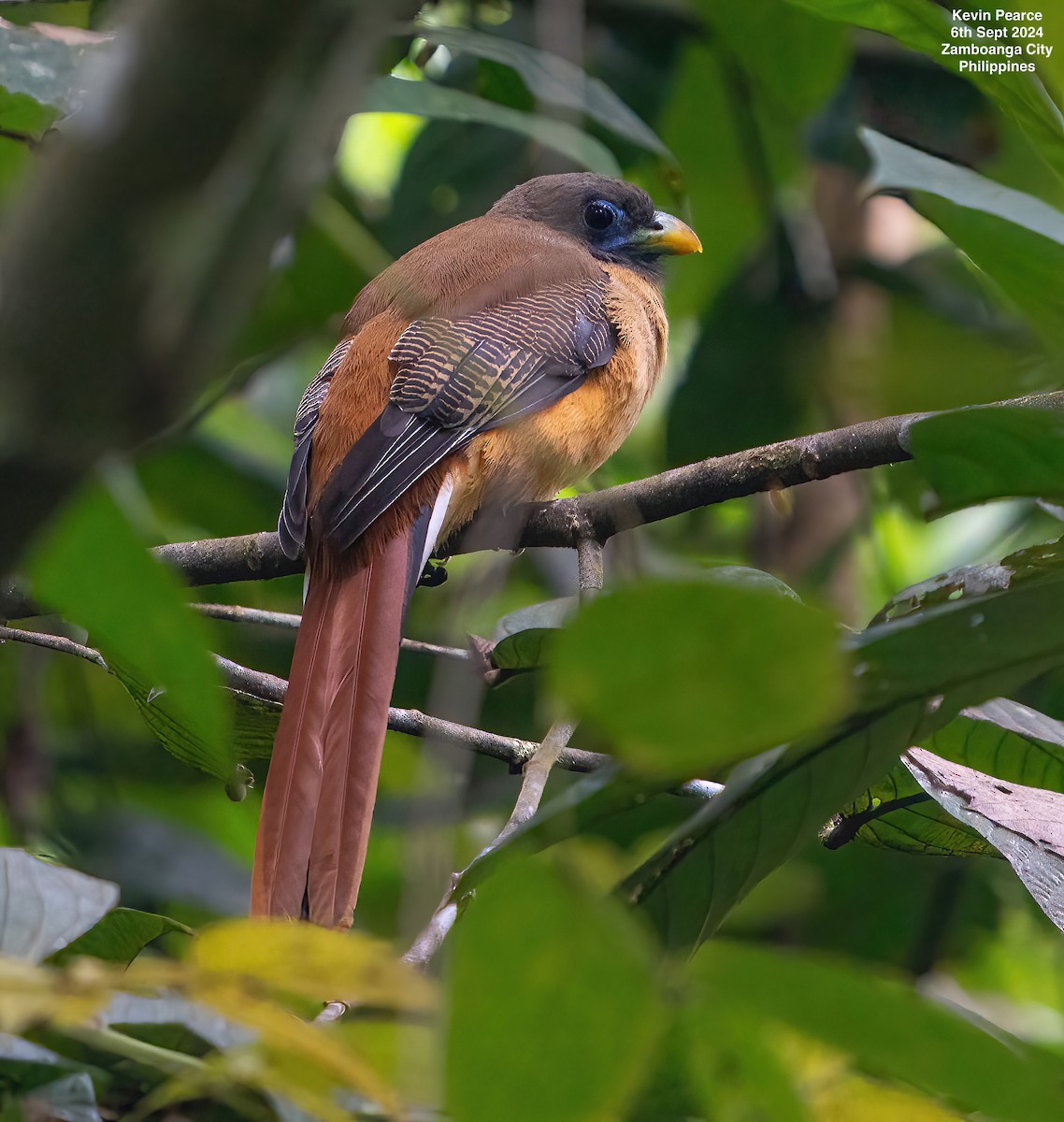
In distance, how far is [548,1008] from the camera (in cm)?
58

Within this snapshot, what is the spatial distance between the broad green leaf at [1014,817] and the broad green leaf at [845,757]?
292mm

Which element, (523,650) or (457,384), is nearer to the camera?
(523,650)

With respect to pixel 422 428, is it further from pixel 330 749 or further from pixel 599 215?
pixel 599 215

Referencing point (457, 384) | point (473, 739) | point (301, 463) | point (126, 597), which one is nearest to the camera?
point (126, 597)

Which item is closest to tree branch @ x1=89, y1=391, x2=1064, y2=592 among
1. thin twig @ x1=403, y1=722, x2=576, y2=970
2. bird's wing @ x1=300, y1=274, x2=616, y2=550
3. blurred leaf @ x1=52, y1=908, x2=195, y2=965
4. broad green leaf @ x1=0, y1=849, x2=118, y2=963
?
bird's wing @ x1=300, y1=274, x2=616, y2=550

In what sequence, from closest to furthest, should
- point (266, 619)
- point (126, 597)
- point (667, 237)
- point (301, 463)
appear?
point (126, 597), point (266, 619), point (301, 463), point (667, 237)

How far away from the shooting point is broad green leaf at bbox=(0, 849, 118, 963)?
0.87m

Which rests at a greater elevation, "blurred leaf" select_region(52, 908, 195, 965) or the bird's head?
the bird's head

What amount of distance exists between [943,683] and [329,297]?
198cm

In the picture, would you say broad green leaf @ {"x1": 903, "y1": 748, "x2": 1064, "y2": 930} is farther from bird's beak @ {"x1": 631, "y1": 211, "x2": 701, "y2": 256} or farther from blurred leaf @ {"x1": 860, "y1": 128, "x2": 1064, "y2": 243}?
bird's beak @ {"x1": 631, "y1": 211, "x2": 701, "y2": 256}

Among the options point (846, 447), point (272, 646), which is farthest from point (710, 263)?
point (846, 447)

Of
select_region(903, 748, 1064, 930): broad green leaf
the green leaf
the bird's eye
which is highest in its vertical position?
the green leaf

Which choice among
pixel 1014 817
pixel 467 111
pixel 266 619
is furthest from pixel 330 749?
pixel 1014 817

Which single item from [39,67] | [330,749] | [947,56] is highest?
[947,56]
